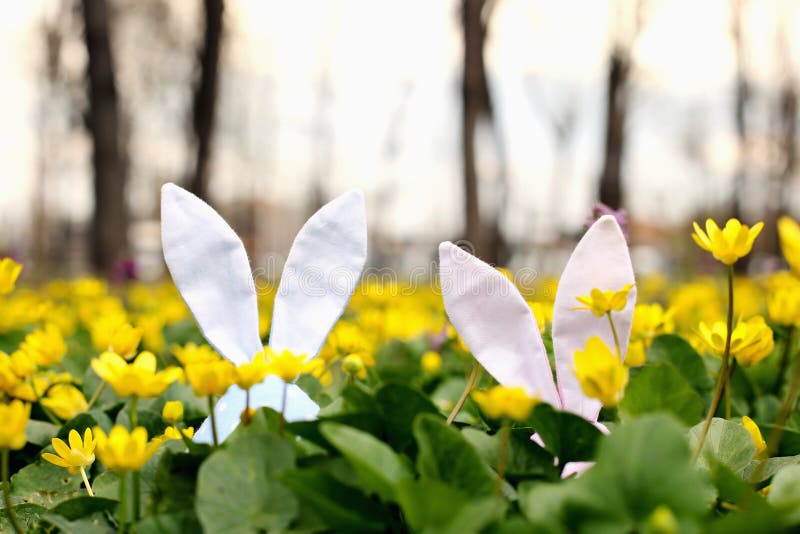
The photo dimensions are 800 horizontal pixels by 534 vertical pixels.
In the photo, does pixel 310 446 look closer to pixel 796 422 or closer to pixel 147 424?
pixel 147 424

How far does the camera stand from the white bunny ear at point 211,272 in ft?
3.27

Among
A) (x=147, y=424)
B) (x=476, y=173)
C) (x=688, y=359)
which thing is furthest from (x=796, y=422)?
(x=476, y=173)

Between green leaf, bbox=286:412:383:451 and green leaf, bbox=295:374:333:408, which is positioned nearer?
green leaf, bbox=286:412:383:451

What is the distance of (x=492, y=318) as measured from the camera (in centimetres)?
89

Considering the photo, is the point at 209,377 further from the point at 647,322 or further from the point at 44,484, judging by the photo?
the point at 647,322

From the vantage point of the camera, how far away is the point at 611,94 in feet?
21.8

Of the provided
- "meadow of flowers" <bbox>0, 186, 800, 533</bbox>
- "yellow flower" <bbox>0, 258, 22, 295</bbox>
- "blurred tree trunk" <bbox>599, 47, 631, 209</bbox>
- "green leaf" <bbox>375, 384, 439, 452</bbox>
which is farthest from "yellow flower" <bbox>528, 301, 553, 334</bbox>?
"blurred tree trunk" <bbox>599, 47, 631, 209</bbox>

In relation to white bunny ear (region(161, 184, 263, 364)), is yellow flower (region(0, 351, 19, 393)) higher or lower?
lower

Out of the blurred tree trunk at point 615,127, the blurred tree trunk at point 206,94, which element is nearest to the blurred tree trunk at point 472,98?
the blurred tree trunk at point 615,127

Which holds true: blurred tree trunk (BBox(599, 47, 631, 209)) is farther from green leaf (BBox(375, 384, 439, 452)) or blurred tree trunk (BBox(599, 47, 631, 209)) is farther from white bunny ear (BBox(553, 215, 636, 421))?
green leaf (BBox(375, 384, 439, 452))

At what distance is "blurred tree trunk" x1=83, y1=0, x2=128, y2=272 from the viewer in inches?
238

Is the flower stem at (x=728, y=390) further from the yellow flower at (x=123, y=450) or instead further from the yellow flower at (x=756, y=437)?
the yellow flower at (x=123, y=450)

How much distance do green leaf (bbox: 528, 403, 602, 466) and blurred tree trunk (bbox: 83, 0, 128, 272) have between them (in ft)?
20.0

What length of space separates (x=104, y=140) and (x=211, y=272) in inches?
229
